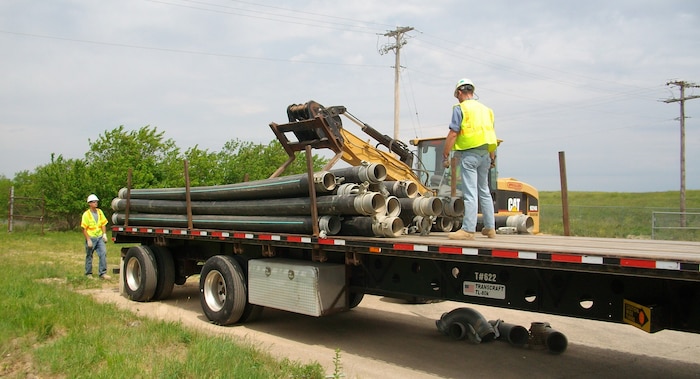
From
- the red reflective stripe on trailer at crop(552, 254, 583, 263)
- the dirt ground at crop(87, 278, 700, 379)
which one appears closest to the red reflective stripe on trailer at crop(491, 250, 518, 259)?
the red reflective stripe on trailer at crop(552, 254, 583, 263)

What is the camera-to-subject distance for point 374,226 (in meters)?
7.20

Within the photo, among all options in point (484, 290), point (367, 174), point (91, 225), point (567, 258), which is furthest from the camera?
point (91, 225)

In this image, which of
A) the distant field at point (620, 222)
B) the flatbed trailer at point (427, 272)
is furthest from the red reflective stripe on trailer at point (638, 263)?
the distant field at point (620, 222)

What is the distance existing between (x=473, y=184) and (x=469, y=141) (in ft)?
1.68

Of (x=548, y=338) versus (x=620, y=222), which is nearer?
(x=548, y=338)

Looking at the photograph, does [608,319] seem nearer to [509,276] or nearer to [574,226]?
[509,276]

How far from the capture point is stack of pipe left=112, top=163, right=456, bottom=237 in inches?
288

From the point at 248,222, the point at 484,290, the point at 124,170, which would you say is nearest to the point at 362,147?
the point at 248,222

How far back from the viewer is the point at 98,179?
3061cm

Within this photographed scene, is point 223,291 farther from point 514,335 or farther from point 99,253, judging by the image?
point 99,253

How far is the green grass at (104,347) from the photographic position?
595cm

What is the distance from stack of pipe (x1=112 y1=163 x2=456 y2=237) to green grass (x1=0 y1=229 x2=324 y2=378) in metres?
1.78

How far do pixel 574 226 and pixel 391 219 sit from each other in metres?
27.7

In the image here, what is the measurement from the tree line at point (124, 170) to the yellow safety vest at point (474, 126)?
2355cm
